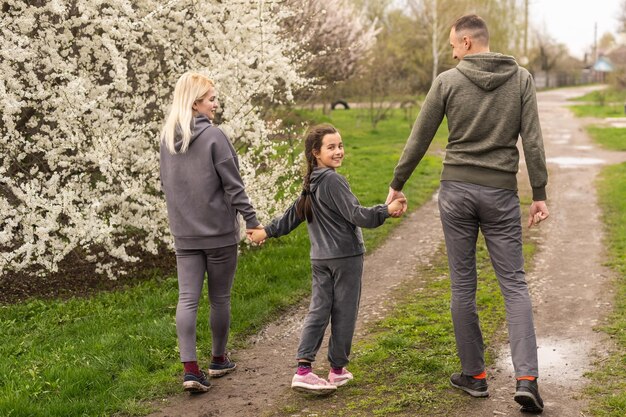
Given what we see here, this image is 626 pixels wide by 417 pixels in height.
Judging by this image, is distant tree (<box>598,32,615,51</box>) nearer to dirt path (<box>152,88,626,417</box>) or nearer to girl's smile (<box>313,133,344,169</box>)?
dirt path (<box>152,88,626,417</box>)

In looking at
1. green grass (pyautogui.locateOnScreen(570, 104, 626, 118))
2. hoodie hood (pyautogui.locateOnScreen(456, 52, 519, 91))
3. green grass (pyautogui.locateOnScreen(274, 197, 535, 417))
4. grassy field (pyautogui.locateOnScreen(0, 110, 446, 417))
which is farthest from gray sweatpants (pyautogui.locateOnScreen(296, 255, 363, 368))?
green grass (pyautogui.locateOnScreen(570, 104, 626, 118))

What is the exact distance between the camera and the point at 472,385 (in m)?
4.61

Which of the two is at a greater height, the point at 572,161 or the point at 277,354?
the point at 277,354

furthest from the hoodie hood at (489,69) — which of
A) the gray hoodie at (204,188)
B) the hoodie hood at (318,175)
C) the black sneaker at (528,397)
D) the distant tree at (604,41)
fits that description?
the distant tree at (604,41)

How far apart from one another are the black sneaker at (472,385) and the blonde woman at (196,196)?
1589 millimetres

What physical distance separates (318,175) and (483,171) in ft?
3.23

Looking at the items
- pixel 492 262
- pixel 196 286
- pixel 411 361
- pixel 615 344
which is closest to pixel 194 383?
pixel 196 286

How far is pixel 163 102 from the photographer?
8102 mm

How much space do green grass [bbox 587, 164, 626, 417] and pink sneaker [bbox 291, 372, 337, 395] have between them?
1540mm

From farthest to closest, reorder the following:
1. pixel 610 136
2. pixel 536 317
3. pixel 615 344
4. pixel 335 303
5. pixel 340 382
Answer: pixel 610 136 → pixel 536 317 → pixel 615 344 → pixel 340 382 → pixel 335 303

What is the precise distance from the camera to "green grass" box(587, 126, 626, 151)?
1990 cm

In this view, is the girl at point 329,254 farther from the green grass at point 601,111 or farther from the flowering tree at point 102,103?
the green grass at point 601,111

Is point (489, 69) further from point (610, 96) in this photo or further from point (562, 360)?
point (610, 96)

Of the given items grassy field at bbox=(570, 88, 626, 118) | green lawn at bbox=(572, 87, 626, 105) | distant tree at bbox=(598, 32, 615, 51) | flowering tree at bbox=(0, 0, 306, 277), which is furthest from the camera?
distant tree at bbox=(598, 32, 615, 51)
